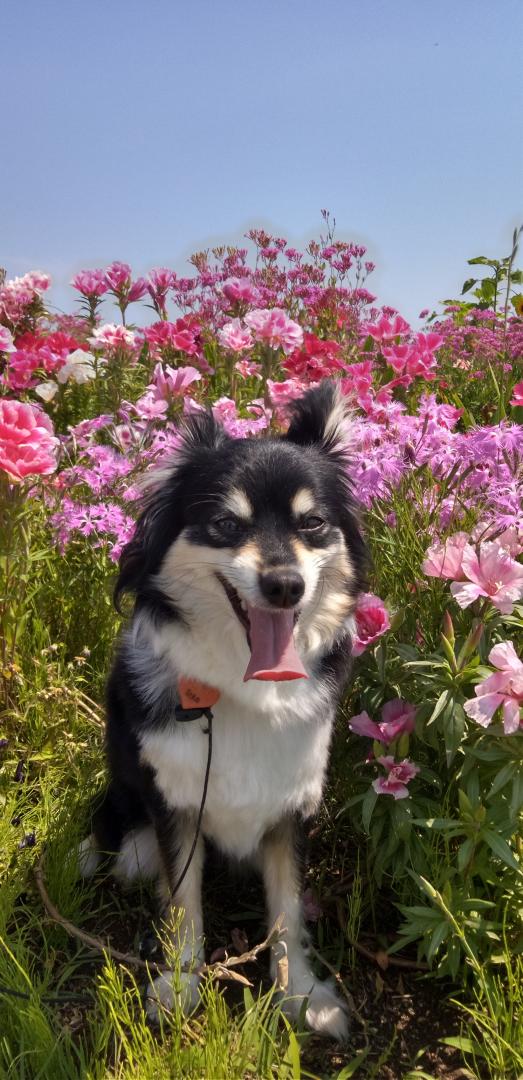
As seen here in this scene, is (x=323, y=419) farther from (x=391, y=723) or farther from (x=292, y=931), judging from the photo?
(x=292, y=931)

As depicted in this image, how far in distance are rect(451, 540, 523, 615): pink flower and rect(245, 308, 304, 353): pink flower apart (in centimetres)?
194

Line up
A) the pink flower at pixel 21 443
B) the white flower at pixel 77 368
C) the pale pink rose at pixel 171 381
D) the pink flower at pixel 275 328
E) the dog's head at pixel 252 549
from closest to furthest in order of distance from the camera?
the dog's head at pixel 252 549 < the pink flower at pixel 21 443 < the pale pink rose at pixel 171 381 < the pink flower at pixel 275 328 < the white flower at pixel 77 368

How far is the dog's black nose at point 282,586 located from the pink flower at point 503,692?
414 millimetres

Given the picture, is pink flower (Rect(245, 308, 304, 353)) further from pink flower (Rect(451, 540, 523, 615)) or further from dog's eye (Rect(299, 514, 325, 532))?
pink flower (Rect(451, 540, 523, 615))

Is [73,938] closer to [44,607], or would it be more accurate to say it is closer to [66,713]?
[66,713]

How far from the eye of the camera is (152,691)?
1922mm

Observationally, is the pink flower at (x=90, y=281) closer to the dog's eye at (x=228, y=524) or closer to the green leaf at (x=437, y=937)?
the dog's eye at (x=228, y=524)

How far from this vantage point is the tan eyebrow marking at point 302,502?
1.82 meters

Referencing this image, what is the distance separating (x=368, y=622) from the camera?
1962 mm

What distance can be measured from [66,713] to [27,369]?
1834 millimetres

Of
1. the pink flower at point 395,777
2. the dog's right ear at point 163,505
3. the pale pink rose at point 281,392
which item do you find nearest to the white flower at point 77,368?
the pale pink rose at point 281,392

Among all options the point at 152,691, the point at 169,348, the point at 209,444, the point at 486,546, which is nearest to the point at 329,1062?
the point at 152,691

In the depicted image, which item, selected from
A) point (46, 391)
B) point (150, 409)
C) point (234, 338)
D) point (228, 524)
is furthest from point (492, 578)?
point (46, 391)

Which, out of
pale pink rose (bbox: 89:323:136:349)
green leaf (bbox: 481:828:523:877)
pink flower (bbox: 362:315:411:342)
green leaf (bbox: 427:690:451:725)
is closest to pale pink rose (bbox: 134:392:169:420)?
pale pink rose (bbox: 89:323:136:349)
